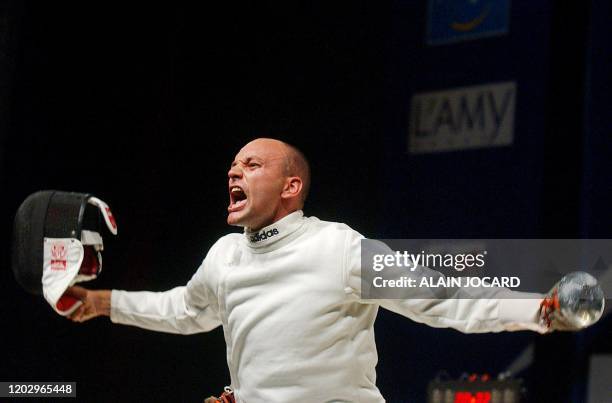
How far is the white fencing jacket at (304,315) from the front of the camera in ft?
8.02

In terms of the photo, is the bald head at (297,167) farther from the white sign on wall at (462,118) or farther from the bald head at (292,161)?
the white sign on wall at (462,118)

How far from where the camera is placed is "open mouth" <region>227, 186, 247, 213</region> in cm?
266

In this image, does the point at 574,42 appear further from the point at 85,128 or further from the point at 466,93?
the point at 85,128

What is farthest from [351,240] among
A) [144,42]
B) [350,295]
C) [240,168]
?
[144,42]

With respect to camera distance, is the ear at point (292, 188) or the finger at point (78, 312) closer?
the ear at point (292, 188)

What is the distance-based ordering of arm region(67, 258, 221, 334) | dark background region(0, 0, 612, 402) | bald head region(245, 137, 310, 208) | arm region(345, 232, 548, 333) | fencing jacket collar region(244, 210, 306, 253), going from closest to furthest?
arm region(345, 232, 548, 333) < fencing jacket collar region(244, 210, 306, 253) < bald head region(245, 137, 310, 208) < arm region(67, 258, 221, 334) < dark background region(0, 0, 612, 402)

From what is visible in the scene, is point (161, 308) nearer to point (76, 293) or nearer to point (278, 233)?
point (76, 293)

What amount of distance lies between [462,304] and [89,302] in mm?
1280

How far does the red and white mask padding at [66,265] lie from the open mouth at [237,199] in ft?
1.58

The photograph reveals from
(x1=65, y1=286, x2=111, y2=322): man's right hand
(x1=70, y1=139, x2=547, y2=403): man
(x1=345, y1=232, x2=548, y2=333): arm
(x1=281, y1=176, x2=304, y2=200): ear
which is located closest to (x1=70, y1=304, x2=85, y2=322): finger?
(x1=65, y1=286, x2=111, y2=322): man's right hand

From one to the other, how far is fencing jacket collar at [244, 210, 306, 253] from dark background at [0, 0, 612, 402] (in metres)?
0.95

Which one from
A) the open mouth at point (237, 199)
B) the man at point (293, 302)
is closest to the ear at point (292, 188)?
the man at point (293, 302)

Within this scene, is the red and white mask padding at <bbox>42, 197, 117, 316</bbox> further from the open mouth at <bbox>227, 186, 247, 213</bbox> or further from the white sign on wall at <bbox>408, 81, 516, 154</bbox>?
the white sign on wall at <bbox>408, 81, 516, 154</bbox>

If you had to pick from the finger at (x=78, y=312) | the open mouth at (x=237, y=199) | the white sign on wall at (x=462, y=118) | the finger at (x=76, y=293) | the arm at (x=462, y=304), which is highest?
the white sign on wall at (x=462, y=118)
